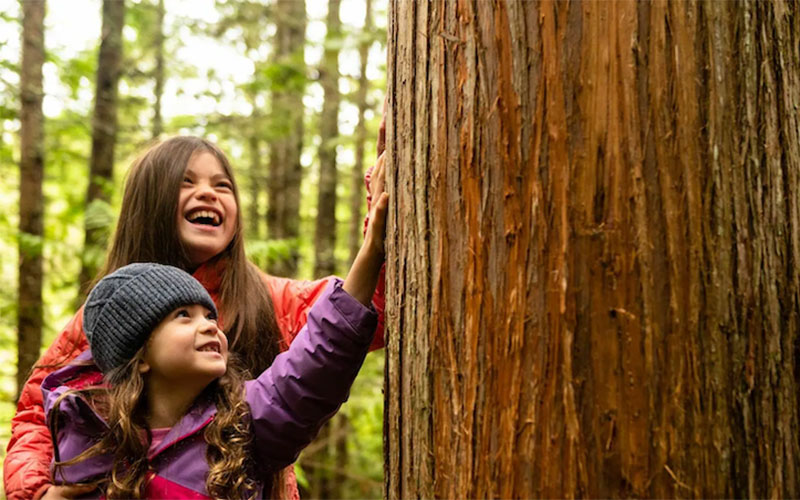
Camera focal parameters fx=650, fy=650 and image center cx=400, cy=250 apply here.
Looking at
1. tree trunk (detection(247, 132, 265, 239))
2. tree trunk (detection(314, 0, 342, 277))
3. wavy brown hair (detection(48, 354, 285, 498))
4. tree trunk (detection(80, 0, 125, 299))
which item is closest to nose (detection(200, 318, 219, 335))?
wavy brown hair (detection(48, 354, 285, 498))

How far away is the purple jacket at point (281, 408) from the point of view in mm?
2137

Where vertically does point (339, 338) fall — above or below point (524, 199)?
below

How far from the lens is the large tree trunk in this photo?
141 cm

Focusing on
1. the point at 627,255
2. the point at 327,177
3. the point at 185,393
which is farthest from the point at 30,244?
the point at 627,255

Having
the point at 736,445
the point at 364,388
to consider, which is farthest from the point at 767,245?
the point at 364,388

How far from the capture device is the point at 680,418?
140 centimetres

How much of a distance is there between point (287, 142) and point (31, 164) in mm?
3848

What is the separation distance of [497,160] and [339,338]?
2.86 ft

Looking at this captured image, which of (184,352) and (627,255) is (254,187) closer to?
(184,352)

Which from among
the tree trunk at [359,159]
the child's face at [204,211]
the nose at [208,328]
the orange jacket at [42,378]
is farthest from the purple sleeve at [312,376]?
the tree trunk at [359,159]

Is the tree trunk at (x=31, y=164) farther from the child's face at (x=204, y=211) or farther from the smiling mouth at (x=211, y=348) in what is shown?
the smiling mouth at (x=211, y=348)

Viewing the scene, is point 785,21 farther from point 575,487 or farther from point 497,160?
point 575,487

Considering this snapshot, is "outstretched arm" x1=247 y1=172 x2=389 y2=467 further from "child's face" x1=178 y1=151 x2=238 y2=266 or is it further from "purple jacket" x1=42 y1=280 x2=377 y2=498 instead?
"child's face" x1=178 y1=151 x2=238 y2=266

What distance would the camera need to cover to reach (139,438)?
2197mm
